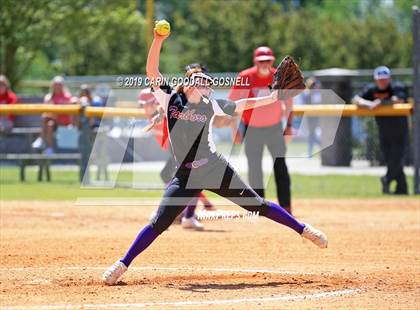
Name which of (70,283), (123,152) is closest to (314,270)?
(70,283)

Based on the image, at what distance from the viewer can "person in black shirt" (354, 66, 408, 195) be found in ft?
56.3

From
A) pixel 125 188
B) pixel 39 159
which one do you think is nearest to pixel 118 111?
pixel 125 188

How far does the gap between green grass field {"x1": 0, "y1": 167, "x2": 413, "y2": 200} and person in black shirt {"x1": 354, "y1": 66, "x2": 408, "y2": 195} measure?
1.43ft

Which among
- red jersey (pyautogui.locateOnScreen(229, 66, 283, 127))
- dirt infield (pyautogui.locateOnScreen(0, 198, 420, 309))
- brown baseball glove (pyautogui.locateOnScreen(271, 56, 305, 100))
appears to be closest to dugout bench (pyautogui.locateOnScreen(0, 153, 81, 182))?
dirt infield (pyautogui.locateOnScreen(0, 198, 420, 309))

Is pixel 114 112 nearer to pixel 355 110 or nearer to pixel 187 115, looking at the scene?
pixel 355 110

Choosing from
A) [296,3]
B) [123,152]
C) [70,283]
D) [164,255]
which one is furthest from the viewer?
[296,3]

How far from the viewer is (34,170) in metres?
21.9

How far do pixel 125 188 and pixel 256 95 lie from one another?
548cm

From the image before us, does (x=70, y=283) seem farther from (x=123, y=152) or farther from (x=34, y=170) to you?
(x=34, y=170)

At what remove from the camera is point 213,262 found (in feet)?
32.5

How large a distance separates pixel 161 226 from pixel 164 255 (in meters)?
2.00

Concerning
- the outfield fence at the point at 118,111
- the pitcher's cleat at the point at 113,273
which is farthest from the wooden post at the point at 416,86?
the pitcher's cleat at the point at 113,273

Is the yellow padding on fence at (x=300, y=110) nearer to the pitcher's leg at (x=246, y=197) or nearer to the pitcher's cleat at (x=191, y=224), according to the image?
the pitcher's cleat at (x=191, y=224)

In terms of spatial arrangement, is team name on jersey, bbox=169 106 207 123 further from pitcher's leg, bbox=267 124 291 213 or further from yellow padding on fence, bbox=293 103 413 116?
yellow padding on fence, bbox=293 103 413 116
